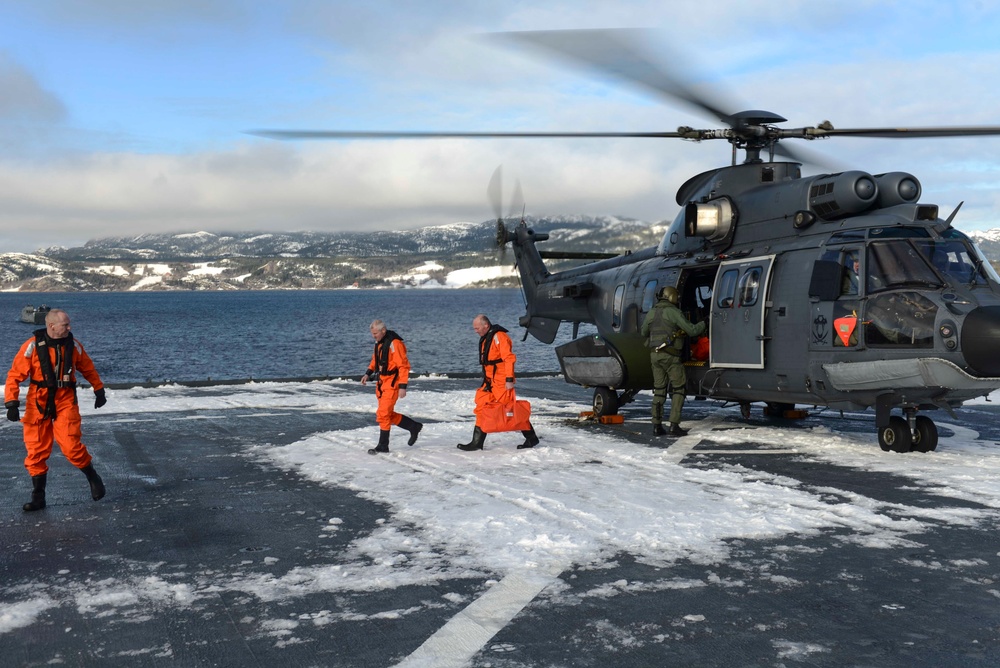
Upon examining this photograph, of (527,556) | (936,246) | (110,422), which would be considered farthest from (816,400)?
(110,422)

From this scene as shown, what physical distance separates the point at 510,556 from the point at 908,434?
7006 millimetres

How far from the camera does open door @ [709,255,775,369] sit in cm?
1204

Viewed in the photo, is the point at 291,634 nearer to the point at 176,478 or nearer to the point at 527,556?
the point at 527,556

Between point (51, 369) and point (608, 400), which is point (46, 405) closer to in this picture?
point (51, 369)

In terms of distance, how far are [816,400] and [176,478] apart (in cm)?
839

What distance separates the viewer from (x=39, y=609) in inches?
215

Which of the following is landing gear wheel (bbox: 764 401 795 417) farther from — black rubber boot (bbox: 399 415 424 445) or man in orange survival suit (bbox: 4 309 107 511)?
man in orange survival suit (bbox: 4 309 107 511)

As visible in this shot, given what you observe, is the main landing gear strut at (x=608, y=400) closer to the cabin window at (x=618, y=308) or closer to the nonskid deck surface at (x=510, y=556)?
the cabin window at (x=618, y=308)

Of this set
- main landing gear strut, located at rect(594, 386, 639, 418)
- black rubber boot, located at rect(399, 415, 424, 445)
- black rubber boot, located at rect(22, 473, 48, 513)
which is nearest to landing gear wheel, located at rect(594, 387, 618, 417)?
main landing gear strut, located at rect(594, 386, 639, 418)

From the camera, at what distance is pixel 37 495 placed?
8.42 m

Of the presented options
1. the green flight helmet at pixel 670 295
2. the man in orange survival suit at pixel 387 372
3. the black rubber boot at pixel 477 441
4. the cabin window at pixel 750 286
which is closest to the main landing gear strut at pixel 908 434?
the cabin window at pixel 750 286

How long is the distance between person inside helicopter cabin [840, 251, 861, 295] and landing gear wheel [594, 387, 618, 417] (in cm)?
477

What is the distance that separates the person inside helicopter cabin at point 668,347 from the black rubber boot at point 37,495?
8468 mm

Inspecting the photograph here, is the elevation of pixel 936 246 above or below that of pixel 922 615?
above
